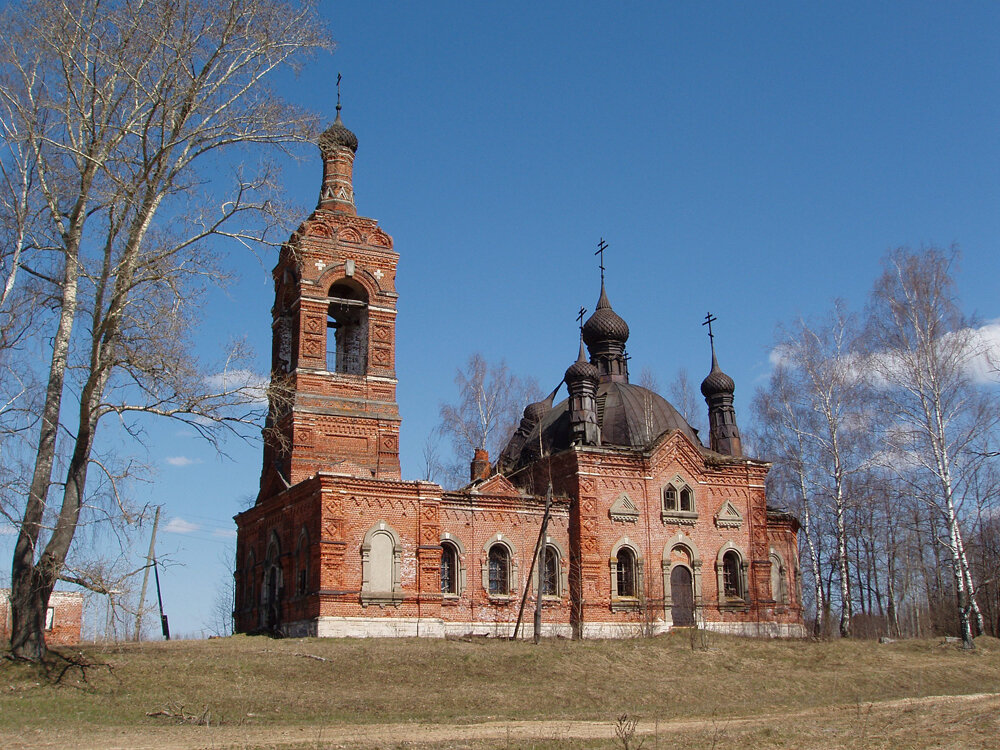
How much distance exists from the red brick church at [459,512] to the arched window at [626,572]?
4 cm

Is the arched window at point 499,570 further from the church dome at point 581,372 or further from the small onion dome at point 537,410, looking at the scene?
the small onion dome at point 537,410

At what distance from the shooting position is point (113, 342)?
15.4 meters

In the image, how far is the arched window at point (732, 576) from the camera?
27703 millimetres

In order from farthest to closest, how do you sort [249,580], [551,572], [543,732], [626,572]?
[626,572]
[249,580]
[551,572]
[543,732]

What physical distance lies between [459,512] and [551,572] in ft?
10.1

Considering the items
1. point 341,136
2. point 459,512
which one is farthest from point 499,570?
point 341,136

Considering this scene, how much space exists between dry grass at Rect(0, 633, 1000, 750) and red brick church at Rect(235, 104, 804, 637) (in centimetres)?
184

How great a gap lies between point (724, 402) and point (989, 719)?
18060 millimetres

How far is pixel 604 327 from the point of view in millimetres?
31875

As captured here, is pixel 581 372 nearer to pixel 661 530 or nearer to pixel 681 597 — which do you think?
pixel 661 530

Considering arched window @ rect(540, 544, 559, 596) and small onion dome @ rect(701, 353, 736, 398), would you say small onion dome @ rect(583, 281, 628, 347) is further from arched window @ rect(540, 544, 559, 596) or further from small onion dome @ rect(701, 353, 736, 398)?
arched window @ rect(540, 544, 559, 596)

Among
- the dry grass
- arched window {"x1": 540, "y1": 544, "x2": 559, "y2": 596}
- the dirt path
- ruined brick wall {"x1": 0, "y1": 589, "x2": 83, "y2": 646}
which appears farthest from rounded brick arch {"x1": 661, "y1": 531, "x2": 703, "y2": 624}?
ruined brick wall {"x1": 0, "y1": 589, "x2": 83, "y2": 646}

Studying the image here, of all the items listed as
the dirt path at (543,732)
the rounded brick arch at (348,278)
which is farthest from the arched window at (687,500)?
the dirt path at (543,732)

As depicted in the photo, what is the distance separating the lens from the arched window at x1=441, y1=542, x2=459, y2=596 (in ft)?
79.8
